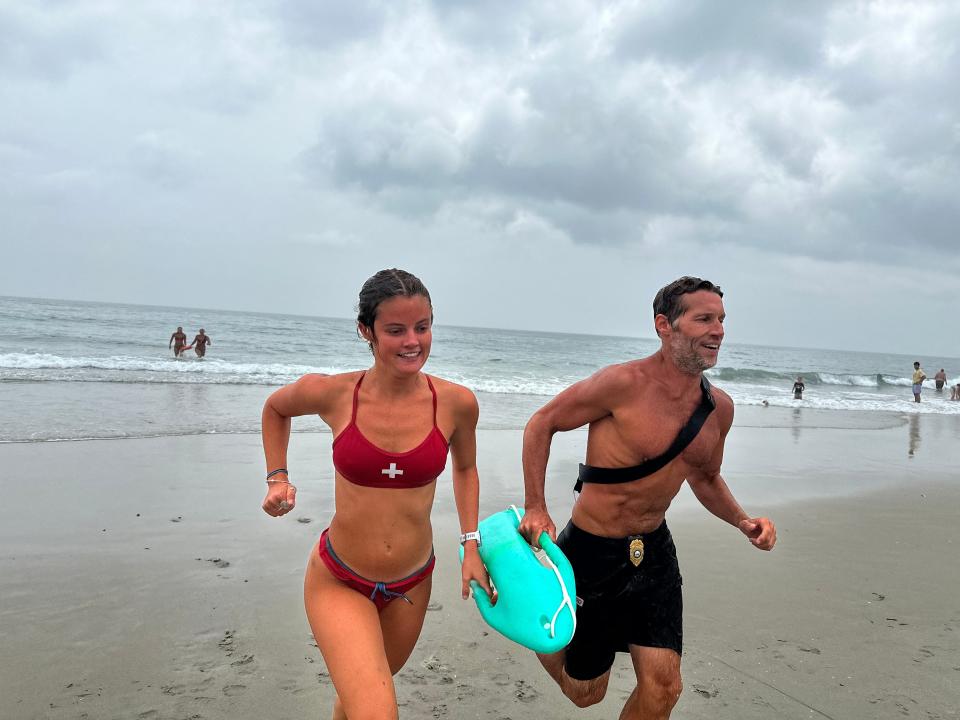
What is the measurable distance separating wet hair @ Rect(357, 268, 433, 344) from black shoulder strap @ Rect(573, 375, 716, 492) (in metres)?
1.22

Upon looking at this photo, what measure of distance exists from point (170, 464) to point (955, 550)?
365 inches

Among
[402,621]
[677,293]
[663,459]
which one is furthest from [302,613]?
[677,293]

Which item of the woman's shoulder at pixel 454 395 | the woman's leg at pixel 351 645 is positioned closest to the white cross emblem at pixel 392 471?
the woman's shoulder at pixel 454 395

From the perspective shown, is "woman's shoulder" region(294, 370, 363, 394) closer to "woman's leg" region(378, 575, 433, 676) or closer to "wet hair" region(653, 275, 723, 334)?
"woman's leg" region(378, 575, 433, 676)

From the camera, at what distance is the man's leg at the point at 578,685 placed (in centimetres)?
353

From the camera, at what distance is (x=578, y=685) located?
3.54 meters

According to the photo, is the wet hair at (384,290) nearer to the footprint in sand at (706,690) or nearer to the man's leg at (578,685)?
the man's leg at (578,685)

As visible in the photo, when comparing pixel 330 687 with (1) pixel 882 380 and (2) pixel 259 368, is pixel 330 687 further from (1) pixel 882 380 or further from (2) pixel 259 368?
(1) pixel 882 380

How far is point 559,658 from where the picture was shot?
3598 millimetres

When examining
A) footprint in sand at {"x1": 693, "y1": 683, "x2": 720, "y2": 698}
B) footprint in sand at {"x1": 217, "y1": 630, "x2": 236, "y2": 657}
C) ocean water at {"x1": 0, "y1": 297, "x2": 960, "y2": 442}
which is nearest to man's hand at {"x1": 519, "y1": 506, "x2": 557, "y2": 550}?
footprint in sand at {"x1": 693, "y1": 683, "x2": 720, "y2": 698}

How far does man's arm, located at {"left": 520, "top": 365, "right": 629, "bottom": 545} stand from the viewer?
11.5 ft

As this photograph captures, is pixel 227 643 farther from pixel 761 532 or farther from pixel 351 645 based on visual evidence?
pixel 761 532

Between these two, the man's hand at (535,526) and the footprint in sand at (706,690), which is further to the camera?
the footprint in sand at (706,690)

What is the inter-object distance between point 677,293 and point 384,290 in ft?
4.89
